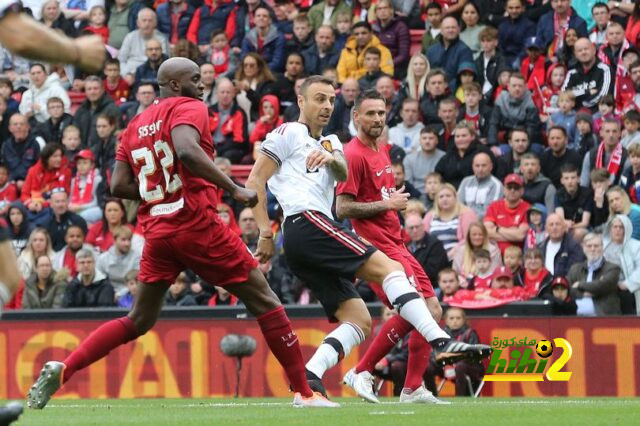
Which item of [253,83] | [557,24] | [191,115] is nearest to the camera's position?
[191,115]

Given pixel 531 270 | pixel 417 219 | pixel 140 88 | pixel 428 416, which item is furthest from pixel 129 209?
pixel 428 416

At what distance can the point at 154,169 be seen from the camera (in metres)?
9.96

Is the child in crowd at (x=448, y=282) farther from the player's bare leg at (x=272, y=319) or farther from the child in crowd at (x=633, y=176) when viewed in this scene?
the player's bare leg at (x=272, y=319)

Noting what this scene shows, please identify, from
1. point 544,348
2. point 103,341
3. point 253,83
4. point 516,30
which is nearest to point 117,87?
point 253,83

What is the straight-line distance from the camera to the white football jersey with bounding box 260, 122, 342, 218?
10.8 m

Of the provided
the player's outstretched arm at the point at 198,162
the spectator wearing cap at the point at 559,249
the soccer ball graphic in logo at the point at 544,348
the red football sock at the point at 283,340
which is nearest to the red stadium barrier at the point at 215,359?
the soccer ball graphic in logo at the point at 544,348

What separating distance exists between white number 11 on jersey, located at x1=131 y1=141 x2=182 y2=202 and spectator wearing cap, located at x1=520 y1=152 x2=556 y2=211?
25.7ft

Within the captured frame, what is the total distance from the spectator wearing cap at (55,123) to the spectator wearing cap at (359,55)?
13.8 ft

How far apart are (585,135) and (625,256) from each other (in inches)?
104

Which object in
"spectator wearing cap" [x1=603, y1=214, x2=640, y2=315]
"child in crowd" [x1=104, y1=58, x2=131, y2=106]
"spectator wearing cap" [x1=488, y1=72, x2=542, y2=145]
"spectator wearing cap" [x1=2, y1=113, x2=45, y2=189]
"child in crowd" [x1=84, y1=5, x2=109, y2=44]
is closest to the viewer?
"spectator wearing cap" [x1=603, y1=214, x2=640, y2=315]

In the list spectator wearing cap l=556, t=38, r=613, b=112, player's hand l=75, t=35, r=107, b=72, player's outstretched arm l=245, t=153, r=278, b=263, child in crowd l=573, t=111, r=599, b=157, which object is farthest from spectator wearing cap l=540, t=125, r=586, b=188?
player's hand l=75, t=35, r=107, b=72

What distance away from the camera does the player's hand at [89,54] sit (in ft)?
23.1

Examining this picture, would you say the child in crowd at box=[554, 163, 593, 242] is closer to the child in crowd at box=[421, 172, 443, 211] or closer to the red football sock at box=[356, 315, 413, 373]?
the child in crowd at box=[421, 172, 443, 211]

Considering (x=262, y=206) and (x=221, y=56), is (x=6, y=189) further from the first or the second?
(x=262, y=206)
